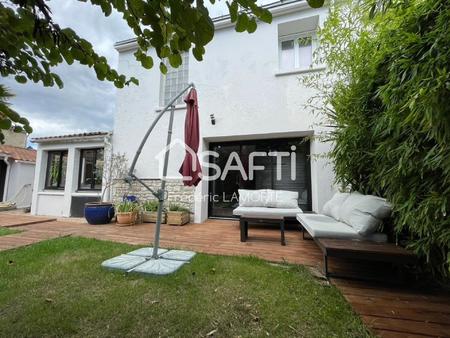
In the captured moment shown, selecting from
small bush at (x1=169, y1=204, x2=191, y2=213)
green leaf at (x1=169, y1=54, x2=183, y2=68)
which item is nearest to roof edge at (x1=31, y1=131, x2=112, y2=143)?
small bush at (x1=169, y1=204, x2=191, y2=213)

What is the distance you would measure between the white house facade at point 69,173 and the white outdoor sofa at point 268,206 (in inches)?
177

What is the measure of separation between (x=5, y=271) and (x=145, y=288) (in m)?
1.70

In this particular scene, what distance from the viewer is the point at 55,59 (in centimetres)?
103

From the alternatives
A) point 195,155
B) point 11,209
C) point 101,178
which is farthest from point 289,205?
point 11,209

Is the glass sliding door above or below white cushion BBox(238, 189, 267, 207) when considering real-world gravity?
above

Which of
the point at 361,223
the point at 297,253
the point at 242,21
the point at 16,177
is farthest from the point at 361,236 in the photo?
the point at 16,177

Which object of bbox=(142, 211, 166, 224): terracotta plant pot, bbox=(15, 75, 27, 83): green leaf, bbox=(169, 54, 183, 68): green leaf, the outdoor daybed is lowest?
bbox=(142, 211, 166, 224): terracotta plant pot

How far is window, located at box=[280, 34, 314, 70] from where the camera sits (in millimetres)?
5379

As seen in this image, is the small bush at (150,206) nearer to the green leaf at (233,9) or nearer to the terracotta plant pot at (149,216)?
the terracotta plant pot at (149,216)

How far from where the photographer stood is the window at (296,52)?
5.38 meters

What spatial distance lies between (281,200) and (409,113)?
322 centimetres

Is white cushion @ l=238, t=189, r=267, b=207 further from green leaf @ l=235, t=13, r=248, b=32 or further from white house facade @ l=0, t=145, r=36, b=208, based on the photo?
white house facade @ l=0, t=145, r=36, b=208

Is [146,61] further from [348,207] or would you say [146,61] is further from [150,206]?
[150,206]

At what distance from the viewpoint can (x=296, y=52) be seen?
18.1ft
